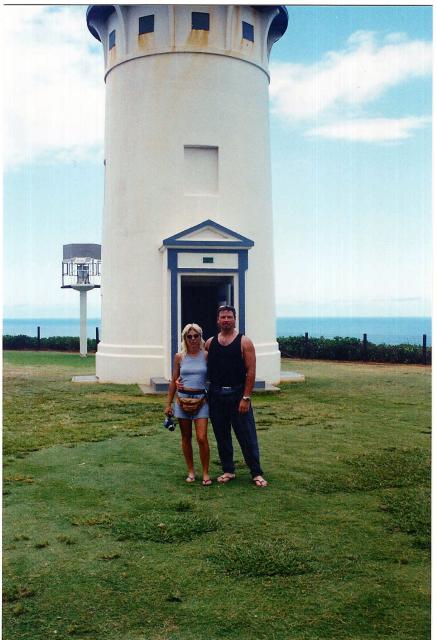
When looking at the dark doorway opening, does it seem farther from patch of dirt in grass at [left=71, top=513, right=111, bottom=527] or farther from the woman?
patch of dirt in grass at [left=71, top=513, right=111, bottom=527]

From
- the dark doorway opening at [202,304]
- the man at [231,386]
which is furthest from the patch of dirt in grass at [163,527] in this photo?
the dark doorway opening at [202,304]

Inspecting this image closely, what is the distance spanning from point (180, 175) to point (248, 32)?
147 inches

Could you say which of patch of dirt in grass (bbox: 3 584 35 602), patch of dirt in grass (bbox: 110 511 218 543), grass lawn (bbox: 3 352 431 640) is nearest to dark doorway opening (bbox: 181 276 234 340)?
grass lawn (bbox: 3 352 431 640)

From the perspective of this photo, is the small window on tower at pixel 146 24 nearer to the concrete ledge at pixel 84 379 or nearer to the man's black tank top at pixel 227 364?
the concrete ledge at pixel 84 379

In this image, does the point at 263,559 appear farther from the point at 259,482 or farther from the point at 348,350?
the point at 348,350

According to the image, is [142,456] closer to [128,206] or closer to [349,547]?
[349,547]

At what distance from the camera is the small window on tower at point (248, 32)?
1503cm

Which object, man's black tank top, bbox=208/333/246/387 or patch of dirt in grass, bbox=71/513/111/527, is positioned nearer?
patch of dirt in grass, bbox=71/513/111/527

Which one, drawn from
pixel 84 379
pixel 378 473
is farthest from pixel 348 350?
pixel 378 473

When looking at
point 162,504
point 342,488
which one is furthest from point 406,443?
point 162,504

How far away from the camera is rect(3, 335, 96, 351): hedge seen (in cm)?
2905

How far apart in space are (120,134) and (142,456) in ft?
31.8

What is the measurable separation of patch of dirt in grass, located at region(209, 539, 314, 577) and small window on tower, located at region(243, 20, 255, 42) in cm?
1310

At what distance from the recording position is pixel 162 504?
5.77 m
